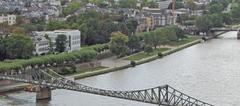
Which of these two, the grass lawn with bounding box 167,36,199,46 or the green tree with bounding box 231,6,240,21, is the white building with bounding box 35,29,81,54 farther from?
the green tree with bounding box 231,6,240,21

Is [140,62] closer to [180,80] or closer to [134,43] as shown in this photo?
[134,43]

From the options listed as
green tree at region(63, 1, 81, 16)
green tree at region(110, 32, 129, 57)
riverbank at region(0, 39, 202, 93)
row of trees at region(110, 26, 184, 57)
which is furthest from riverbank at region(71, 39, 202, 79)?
green tree at region(63, 1, 81, 16)

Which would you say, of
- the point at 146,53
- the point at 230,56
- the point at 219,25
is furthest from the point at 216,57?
the point at 219,25

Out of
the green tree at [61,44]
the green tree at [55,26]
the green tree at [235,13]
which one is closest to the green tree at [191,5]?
the green tree at [235,13]

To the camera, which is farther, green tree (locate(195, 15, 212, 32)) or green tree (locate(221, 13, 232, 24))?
green tree (locate(221, 13, 232, 24))

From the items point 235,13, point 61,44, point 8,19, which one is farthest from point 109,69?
point 235,13

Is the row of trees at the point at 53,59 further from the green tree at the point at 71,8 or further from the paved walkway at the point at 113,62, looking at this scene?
the green tree at the point at 71,8
